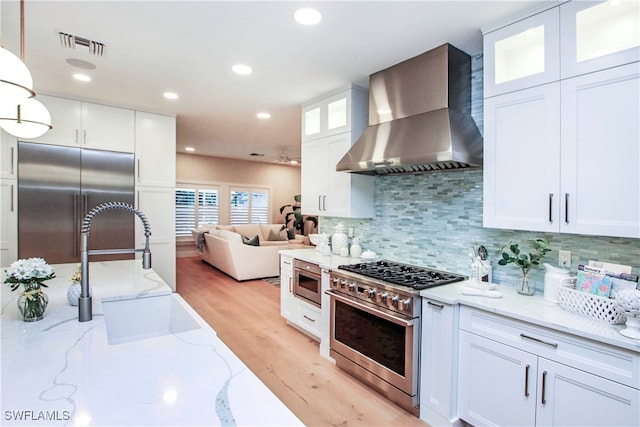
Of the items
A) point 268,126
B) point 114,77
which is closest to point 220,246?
point 268,126

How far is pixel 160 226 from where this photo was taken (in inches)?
178

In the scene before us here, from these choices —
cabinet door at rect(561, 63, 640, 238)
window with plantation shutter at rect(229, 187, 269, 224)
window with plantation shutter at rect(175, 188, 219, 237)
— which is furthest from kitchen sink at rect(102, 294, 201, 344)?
window with plantation shutter at rect(229, 187, 269, 224)

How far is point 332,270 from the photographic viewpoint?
290cm

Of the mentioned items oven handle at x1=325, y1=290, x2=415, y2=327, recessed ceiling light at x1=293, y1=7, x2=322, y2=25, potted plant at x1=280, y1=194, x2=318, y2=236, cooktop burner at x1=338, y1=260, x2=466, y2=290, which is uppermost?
recessed ceiling light at x1=293, y1=7, x2=322, y2=25

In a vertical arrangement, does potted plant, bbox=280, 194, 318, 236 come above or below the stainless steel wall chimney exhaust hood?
below

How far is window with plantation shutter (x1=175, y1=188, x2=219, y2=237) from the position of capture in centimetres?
839

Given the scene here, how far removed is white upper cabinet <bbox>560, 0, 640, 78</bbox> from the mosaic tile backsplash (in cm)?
71

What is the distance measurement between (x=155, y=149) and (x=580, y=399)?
4849mm

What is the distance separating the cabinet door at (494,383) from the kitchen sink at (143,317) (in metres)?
1.65

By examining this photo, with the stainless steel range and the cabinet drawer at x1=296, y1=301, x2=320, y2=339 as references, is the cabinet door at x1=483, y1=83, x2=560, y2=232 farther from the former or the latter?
the cabinet drawer at x1=296, y1=301, x2=320, y2=339

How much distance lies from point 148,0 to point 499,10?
7.00 ft

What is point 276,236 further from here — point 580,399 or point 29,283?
point 580,399

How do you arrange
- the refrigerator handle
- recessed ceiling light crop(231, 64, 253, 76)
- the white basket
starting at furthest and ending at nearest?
the refrigerator handle
recessed ceiling light crop(231, 64, 253, 76)
the white basket

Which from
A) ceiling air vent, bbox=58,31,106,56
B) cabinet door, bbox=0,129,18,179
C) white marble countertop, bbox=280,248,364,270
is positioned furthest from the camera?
cabinet door, bbox=0,129,18,179
